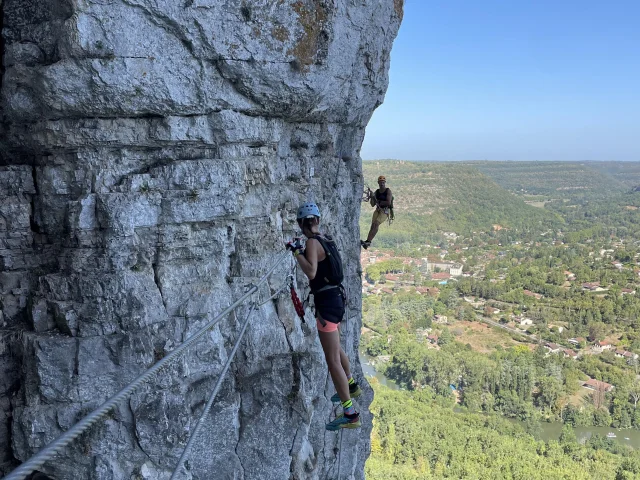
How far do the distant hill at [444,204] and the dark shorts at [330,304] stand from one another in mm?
100717

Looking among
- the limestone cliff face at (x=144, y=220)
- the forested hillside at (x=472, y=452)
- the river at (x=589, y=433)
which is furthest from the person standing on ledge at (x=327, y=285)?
the river at (x=589, y=433)

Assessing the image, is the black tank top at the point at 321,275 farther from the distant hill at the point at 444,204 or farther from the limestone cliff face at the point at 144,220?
the distant hill at the point at 444,204

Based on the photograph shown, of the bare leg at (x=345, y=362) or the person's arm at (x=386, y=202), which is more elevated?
the person's arm at (x=386, y=202)

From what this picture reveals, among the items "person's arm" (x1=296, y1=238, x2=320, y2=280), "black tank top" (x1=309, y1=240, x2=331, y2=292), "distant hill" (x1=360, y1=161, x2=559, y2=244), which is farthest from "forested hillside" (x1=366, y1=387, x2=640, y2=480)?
"distant hill" (x1=360, y1=161, x2=559, y2=244)

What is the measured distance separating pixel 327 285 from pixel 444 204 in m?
116

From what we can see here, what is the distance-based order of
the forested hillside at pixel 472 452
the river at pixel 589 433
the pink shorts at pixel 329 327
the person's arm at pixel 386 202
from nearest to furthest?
the pink shorts at pixel 329 327
the person's arm at pixel 386 202
the forested hillside at pixel 472 452
the river at pixel 589 433

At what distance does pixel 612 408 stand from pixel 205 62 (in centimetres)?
4522

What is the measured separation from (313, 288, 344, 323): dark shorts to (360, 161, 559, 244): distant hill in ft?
330

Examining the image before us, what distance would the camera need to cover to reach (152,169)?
4.76 metres

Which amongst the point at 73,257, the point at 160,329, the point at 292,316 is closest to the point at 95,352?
the point at 160,329

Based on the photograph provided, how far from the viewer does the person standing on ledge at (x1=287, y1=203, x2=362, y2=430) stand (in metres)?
4.12

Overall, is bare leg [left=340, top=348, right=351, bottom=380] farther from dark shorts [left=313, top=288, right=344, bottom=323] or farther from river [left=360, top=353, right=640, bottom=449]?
river [left=360, top=353, right=640, bottom=449]

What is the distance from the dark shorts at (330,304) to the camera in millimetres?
4410

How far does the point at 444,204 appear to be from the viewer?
380ft
